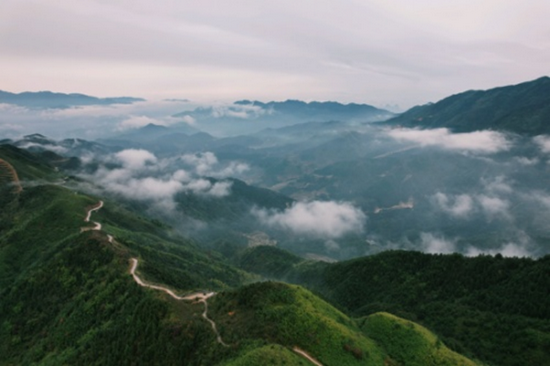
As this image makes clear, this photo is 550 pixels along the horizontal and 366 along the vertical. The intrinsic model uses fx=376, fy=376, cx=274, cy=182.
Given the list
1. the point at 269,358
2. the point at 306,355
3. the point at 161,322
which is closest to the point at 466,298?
the point at 306,355

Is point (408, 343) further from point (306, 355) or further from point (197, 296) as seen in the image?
point (197, 296)

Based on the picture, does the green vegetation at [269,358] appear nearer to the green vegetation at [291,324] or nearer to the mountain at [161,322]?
the mountain at [161,322]

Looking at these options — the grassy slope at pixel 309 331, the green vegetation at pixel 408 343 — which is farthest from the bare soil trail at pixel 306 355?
the green vegetation at pixel 408 343

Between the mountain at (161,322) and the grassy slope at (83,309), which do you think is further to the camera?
the grassy slope at (83,309)

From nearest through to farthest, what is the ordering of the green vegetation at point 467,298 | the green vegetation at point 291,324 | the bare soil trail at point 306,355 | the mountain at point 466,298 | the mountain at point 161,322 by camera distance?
the bare soil trail at point 306,355, the green vegetation at point 291,324, the mountain at point 161,322, the mountain at point 466,298, the green vegetation at point 467,298

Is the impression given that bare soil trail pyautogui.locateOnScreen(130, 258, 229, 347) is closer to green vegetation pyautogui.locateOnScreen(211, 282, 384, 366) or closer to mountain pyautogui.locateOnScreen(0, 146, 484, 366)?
mountain pyautogui.locateOnScreen(0, 146, 484, 366)

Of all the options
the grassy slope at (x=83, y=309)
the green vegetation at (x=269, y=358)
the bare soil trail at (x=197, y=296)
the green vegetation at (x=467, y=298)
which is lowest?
the green vegetation at (x=467, y=298)

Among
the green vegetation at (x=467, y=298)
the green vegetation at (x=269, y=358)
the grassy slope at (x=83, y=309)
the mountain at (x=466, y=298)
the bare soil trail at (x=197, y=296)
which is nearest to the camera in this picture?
the green vegetation at (x=269, y=358)

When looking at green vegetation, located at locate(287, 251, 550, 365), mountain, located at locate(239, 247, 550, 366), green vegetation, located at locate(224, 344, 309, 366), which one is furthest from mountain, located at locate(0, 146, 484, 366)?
green vegetation, located at locate(287, 251, 550, 365)

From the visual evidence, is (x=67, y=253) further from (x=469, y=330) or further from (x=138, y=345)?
(x=469, y=330)

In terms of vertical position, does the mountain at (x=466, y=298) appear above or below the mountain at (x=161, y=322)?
below

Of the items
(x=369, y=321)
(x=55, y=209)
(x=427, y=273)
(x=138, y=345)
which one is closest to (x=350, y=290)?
(x=427, y=273)
